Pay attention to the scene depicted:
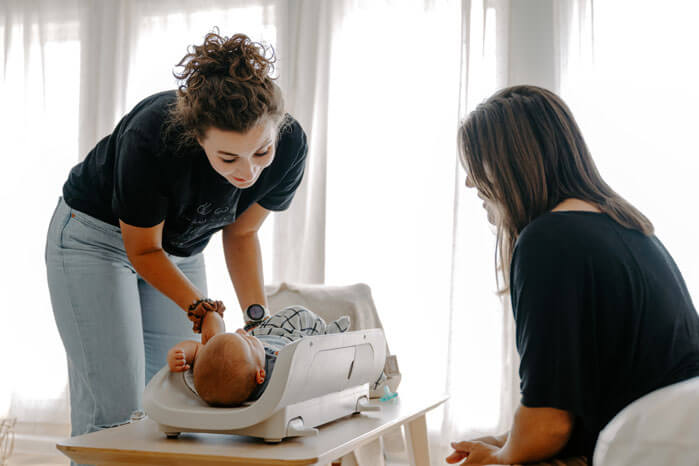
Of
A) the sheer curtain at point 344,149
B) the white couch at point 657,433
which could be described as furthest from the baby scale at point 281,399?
the sheer curtain at point 344,149

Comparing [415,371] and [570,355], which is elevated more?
[570,355]

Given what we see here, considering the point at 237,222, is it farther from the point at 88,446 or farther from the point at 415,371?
the point at 415,371

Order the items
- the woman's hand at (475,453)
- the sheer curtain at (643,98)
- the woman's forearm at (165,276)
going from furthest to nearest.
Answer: the sheer curtain at (643,98) < the woman's forearm at (165,276) < the woman's hand at (475,453)

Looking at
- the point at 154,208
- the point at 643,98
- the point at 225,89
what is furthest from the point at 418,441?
the point at 643,98

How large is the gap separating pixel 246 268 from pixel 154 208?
1.11 feet

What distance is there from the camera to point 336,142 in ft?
9.48

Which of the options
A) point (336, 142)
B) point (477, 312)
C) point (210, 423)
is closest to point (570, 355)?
point (210, 423)

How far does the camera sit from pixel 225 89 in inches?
47.0

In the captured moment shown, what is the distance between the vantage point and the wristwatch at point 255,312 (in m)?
1.49

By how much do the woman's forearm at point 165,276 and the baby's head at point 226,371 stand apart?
0.19m

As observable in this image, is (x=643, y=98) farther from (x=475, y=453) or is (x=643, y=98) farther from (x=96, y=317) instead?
(x=96, y=317)

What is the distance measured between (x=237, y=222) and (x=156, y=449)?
2.45 ft

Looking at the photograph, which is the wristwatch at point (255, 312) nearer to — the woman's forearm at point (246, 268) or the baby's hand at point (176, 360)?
the woman's forearm at point (246, 268)

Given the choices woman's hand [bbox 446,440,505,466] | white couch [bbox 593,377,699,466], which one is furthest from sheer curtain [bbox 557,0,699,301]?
white couch [bbox 593,377,699,466]
